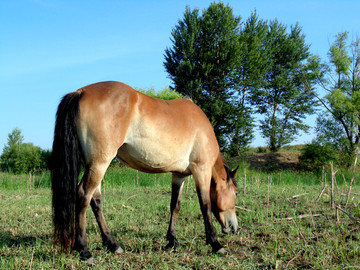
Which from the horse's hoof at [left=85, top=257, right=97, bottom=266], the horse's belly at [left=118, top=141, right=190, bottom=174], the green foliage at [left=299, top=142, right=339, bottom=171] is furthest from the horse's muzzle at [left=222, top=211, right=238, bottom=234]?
the green foliage at [left=299, top=142, right=339, bottom=171]

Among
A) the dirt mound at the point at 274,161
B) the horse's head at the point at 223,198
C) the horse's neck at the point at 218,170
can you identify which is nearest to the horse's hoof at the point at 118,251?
the horse's head at the point at 223,198

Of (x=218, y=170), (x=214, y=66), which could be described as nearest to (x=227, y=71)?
(x=214, y=66)

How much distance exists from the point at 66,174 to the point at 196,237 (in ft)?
6.90

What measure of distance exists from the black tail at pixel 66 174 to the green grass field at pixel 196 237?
1.03 feet

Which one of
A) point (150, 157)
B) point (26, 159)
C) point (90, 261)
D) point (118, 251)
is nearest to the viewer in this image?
point (90, 261)

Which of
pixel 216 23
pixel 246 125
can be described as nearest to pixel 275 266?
pixel 246 125

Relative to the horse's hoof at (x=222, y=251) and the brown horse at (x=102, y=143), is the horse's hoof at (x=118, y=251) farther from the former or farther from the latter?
the horse's hoof at (x=222, y=251)

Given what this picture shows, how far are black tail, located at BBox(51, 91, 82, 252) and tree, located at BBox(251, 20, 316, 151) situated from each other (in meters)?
25.7

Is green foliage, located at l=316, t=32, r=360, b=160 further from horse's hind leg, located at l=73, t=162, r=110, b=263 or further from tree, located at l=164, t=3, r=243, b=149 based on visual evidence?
horse's hind leg, located at l=73, t=162, r=110, b=263

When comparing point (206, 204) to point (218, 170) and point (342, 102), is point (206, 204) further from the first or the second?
point (342, 102)

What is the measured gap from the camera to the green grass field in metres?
3.68

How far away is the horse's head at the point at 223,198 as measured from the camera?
466 cm

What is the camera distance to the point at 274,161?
2105cm

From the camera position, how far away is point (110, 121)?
11.4ft
